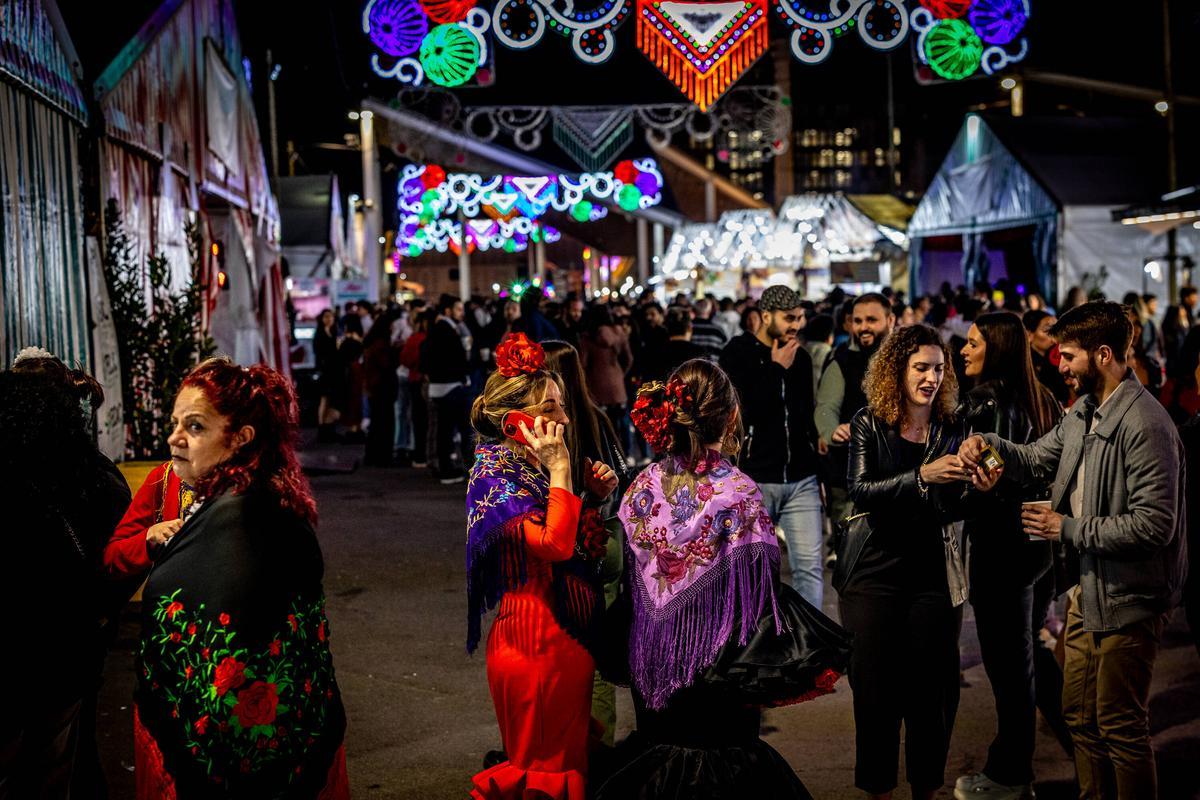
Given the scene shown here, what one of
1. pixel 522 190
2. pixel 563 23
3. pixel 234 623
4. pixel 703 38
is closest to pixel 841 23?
pixel 703 38

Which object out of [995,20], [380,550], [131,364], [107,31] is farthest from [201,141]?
[995,20]

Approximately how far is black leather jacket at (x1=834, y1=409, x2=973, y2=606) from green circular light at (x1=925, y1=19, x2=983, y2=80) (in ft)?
24.1

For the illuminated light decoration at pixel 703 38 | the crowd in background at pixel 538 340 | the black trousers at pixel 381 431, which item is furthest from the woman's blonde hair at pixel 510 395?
the black trousers at pixel 381 431

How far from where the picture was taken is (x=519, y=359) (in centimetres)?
434

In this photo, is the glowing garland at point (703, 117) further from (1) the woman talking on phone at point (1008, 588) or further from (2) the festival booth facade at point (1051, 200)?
(1) the woman talking on phone at point (1008, 588)

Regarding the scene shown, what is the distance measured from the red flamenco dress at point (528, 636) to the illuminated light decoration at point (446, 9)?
24.1ft

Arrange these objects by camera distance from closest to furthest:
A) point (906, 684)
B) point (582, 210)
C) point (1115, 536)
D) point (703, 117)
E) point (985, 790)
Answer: point (1115, 536) < point (906, 684) < point (985, 790) < point (703, 117) < point (582, 210)

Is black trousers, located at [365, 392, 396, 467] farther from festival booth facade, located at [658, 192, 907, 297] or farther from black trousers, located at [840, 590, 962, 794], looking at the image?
festival booth facade, located at [658, 192, 907, 297]

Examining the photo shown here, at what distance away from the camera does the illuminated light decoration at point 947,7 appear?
1099 cm

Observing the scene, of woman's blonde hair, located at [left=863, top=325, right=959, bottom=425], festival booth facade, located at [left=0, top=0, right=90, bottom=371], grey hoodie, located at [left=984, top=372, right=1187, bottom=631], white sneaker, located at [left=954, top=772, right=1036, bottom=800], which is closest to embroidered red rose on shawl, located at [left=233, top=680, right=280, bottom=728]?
woman's blonde hair, located at [left=863, top=325, right=959, bottom=425]

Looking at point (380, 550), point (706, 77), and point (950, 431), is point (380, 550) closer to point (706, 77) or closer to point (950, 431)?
point (706, 77)

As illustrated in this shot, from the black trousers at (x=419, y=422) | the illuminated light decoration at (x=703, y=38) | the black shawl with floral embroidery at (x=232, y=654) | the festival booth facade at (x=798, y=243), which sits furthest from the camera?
the festival booth facade at (x=798, y=243)

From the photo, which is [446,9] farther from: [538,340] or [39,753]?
[39,753]

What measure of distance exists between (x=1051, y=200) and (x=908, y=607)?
1840 centimetres
